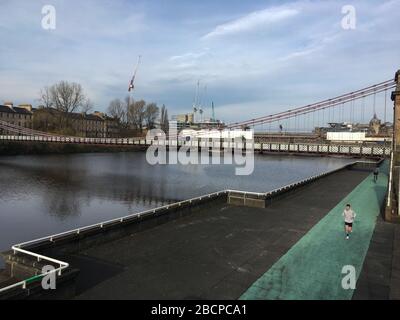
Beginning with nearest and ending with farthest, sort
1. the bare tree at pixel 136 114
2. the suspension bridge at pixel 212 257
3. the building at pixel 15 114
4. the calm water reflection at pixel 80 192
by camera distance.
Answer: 1. the suspension bridge at pixel 212 257
2. the calm water reflection at pixel 80 192
3. the building at pixel 15 114
4. the bare tree at pixel 136 114

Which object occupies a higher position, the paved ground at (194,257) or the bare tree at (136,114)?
the bare tree at (136,114)

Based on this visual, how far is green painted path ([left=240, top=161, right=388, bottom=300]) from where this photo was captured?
8484 mm

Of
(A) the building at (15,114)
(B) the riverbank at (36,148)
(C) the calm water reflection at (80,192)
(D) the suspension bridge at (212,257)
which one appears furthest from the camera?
(A) the building at (15,114)

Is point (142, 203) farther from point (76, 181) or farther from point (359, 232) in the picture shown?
point (359, 232)

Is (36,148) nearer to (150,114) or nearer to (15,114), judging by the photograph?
(15,114)

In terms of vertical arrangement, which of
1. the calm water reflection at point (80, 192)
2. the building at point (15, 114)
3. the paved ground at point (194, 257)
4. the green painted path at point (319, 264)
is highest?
the building at point (15, 114)

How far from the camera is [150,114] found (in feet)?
427

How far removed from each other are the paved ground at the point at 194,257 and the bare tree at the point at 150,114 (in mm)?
114280

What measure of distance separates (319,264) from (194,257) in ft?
12.3

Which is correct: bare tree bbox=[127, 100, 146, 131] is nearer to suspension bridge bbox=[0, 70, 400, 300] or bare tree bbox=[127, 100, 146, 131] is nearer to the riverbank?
the riverbank

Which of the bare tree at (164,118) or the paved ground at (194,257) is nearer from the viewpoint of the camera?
the paved ground at (194,257)

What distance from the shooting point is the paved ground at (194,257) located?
8.57 meters

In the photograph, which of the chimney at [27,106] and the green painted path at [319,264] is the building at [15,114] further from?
the green painted path at [319,264]

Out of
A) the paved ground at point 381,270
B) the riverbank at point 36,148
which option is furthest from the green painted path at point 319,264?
the riverbank at point 36,148
